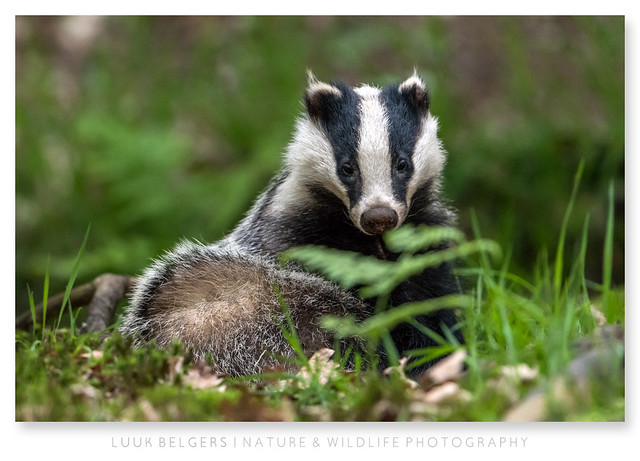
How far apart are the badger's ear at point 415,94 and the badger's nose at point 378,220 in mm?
696

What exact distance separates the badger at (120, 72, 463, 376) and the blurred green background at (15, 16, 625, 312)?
2.10m

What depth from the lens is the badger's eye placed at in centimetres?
369

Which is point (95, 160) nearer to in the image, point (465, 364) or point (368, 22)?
point (368, 22)

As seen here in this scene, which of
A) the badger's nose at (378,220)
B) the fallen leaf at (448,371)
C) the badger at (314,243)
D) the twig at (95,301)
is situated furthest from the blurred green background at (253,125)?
the fallen leaf at (448,371)

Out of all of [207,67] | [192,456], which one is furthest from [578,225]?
[192,456]

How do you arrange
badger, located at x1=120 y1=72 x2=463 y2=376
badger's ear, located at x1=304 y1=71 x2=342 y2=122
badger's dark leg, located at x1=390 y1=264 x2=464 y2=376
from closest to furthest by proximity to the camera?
badger, located at x1=120 y1=72 x2=463 y2=376
badger's dark leg, located at x1=390 y1=264 x2=464 y2=376
badger's ear, located at x1=304 y1=71 x2=342 y2=122

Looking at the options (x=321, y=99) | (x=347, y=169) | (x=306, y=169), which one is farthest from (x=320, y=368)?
(x=321, y=99)

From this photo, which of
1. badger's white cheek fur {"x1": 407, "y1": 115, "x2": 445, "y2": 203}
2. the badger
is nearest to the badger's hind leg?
the badger

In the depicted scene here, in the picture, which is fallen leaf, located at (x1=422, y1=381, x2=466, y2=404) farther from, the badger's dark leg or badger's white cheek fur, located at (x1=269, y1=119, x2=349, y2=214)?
badger's white cheek fur, located at (x1=269, y1=119, x2=349, y2=214)

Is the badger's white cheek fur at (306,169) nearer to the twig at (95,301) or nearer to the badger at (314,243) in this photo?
the badger at (314,243)

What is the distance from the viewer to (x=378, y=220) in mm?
3430

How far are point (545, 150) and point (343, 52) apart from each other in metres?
1.83
